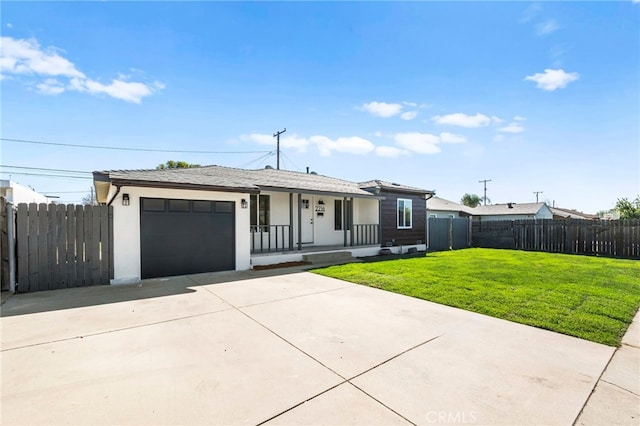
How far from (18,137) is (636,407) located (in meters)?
34.3

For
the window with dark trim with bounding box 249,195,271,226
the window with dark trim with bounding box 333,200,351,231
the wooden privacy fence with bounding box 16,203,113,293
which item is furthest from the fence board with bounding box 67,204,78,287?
the window with dark trim with bounding box 333,200,351,231

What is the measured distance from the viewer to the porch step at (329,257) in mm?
10094

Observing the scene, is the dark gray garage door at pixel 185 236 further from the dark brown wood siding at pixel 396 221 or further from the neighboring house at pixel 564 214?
the neighboring house at pixel 564 214

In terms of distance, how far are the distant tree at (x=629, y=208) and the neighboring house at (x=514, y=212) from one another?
245 inches

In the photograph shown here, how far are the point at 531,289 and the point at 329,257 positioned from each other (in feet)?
19.9

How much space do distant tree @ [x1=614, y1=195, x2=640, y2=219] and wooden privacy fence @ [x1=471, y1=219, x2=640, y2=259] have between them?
18183 mm

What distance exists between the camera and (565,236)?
1398 cm

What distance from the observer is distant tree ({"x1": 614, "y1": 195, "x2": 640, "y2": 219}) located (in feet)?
81.4

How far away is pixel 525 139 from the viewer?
52.7 feet

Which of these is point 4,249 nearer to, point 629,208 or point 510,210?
point 510,210

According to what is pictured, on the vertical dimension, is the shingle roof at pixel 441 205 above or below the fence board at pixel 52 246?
above

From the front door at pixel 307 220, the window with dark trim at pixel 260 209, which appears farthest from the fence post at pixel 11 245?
the front door at pixel 307 220

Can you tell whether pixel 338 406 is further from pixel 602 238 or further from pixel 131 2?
pixel 602 238

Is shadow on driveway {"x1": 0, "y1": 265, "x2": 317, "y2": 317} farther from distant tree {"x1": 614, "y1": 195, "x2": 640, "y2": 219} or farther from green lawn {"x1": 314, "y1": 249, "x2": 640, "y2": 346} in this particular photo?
distant tree {"x1": 614, "y1": 195, "x2": 640, "y2": 219}
